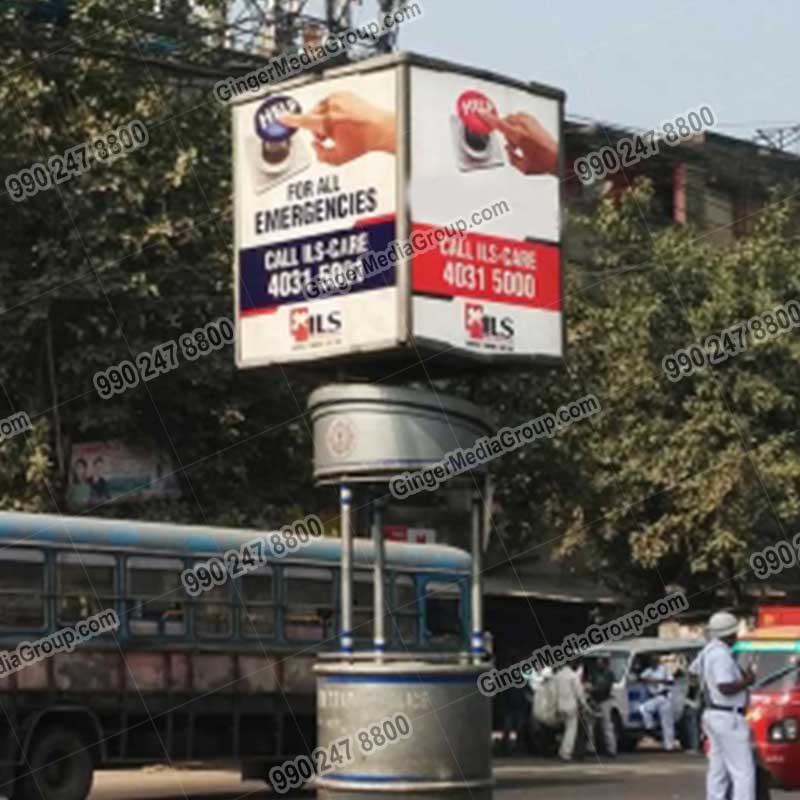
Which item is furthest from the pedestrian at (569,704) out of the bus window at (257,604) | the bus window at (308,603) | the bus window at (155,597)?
the bus window at (155,597)

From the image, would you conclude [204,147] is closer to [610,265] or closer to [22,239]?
[22,239]

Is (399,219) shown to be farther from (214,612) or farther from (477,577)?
(214,612)

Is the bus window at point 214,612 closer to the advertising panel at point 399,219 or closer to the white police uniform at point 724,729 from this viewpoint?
the advertising panel at point 399,219

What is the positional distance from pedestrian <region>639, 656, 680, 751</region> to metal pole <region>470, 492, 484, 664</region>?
66.8 feet

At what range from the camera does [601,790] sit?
902 inches

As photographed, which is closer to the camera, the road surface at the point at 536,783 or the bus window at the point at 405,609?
the road surface at the point at 536,783

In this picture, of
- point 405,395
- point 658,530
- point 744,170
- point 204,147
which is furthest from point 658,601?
point 405,395

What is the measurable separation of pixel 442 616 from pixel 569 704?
6.81 meters

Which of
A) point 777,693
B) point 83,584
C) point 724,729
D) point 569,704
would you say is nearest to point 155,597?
point 83,584

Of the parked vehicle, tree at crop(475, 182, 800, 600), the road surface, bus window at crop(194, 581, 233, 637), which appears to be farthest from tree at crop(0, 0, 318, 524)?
tree at crop(475, 182, 800, 600)

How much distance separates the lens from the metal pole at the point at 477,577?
43.4ft

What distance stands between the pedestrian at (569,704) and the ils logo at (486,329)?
Answer: 1729cm

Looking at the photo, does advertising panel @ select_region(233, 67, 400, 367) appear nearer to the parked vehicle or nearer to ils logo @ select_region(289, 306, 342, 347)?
ils logo @ select_region(289, 306, 342, 347)

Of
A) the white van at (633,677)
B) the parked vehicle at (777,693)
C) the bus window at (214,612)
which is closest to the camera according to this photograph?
the parked vehicle at (777,693)
